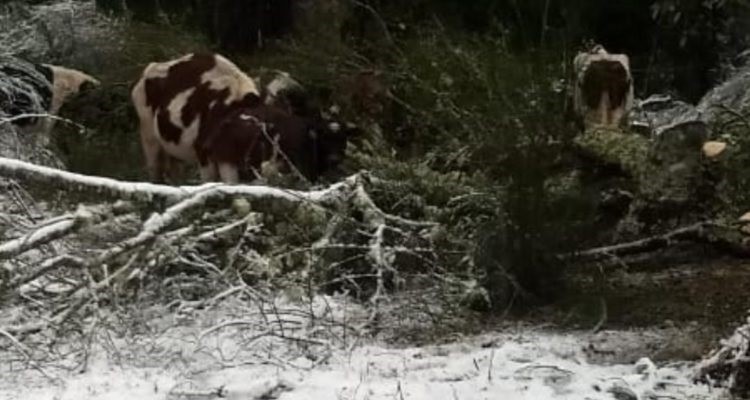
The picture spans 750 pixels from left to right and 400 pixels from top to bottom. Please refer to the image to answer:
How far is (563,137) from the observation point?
705cm

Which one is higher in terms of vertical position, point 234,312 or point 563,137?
point 563,137

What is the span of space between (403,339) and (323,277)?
0.65 m

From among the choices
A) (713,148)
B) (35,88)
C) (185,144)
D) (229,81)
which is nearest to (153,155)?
(185,144)

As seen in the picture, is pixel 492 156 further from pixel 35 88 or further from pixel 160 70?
pixel 35 88

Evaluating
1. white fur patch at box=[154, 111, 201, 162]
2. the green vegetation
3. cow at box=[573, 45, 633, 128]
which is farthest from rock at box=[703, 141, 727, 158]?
white fur patch at box=[154, 111, 201, 162]

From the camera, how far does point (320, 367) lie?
18.2 ft

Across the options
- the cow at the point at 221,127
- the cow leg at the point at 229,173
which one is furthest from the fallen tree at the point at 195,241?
the cow leg at the point at 229,173

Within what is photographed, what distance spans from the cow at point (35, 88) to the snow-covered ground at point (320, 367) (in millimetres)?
4666

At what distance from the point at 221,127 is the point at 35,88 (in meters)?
3.53

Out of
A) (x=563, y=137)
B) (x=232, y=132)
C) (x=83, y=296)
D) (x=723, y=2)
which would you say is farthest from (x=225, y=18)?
(x=83, y=296)

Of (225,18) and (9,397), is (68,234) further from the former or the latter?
(225,18)

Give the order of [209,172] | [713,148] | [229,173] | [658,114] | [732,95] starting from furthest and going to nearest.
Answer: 1. [658,114]
2. [732,95]
3. [209,172]
4. [229,173]
5. [713,148]

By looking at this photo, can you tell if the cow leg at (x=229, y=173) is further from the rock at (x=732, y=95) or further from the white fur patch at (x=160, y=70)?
the rock at (x=732, y=95)

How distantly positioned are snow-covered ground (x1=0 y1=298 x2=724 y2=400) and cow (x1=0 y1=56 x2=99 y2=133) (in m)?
4.67
